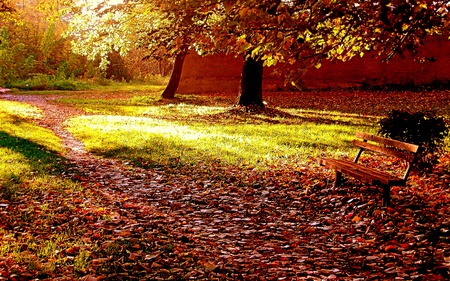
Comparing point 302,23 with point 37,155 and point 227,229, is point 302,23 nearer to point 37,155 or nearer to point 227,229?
point 227,229

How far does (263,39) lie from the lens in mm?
6633

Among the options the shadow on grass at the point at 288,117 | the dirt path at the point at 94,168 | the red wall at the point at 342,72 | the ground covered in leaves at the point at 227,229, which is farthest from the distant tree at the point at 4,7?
the red wall at the point at 342,72

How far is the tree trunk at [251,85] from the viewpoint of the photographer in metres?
22.6

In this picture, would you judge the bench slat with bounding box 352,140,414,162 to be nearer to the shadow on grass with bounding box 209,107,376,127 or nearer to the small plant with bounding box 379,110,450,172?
the small plant with bounding box 379,110,450,172

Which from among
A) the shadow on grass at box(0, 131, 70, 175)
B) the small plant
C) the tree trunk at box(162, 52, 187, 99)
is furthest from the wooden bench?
the tree trunk at box(162, 52, 187, 99)

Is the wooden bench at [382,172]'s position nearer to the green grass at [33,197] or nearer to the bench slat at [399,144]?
the bench slat at [399,144]

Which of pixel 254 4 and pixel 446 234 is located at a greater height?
pixel 254 4

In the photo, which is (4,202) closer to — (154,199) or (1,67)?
(154,199)

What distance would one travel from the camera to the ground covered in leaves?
5215 millimetres

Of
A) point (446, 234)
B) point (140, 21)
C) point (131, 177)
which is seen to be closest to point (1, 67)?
point (140, 21)

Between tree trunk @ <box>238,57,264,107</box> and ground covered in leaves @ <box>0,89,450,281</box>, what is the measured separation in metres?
12.9

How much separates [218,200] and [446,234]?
370 cm

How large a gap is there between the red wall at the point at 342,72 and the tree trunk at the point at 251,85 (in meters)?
7.49

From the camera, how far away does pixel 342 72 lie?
30938 mm
